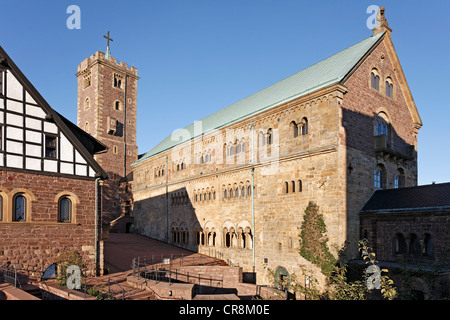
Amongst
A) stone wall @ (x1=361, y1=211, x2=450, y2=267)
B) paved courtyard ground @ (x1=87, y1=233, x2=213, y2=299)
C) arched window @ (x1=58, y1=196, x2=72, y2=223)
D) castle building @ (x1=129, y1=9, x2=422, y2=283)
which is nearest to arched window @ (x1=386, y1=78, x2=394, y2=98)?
castle building @ (x1=129, y1=9, x2=422, y2=283)

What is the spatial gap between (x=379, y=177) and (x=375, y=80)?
719cm

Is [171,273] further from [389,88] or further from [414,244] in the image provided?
[389,88]

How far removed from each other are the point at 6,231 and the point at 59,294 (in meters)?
5.12

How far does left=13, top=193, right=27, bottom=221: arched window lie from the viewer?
770 inches

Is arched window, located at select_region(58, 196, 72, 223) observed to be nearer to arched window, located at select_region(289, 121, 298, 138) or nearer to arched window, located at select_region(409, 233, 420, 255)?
arched window, located at select_region(289, 121, 298, 138)

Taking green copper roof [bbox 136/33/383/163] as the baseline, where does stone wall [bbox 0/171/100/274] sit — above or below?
below

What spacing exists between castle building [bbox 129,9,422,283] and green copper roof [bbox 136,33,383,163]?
140mm

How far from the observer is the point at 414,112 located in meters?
31.5

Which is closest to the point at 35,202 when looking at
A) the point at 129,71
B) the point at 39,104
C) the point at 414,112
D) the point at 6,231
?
the point at 6,231

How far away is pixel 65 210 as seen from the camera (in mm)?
21656

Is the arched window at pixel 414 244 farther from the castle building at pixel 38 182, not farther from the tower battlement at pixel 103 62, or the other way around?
the tower battlement at pixel 103 62

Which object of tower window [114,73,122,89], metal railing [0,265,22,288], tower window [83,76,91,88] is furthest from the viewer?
tower window [114,73,122,89]
